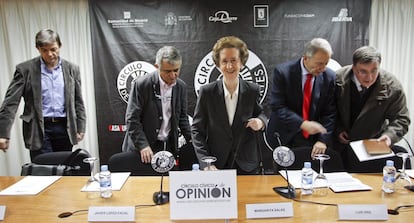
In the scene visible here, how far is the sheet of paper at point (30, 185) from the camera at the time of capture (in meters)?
1.68

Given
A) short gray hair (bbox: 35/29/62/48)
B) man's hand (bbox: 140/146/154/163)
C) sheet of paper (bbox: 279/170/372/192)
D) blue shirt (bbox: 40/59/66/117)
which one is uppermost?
short gray hair (bbox: 35/29/62/48)

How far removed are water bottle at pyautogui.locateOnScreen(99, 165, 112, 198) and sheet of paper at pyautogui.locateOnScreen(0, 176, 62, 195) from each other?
14.3 inches

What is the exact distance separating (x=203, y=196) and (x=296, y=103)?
1.65m

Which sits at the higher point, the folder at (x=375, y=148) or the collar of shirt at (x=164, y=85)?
the collar of shirt at (x=164, y=85)

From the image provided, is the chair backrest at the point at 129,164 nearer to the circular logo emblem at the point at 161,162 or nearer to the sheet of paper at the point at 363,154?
the circular logo emblem at the point at 161,162

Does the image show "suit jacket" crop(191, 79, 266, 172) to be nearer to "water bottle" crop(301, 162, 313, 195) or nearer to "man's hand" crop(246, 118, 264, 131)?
"man's hand" crop(246, 118, 264, 131)

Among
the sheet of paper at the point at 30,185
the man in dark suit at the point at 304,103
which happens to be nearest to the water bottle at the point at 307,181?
the man in dark suit at the point at 304,103

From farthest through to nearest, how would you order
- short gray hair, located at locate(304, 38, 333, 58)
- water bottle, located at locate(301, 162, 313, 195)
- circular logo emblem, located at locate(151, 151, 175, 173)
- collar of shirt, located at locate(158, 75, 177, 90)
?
short gray hair, located at locate(304, 38, 333, 58)
collar of shirt, located at locate(158, 75, 177, 90)
water bottle, located at locate(301, 162, 313, 195)
circular logo emblem, located at locate(151, 151, 175, 173)

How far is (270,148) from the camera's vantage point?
124 inches

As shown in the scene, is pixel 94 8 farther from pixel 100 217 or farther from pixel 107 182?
pixel 100 217

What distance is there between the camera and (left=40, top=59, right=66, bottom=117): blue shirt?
2697 mm

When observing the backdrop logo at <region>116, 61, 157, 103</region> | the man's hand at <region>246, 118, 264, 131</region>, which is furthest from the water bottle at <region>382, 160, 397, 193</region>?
the backdrop logo at <region>116, 61, 157, 103</region>

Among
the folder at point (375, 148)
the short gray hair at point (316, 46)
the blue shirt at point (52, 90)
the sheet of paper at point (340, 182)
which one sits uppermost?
the short gray hair at point (316, 46)

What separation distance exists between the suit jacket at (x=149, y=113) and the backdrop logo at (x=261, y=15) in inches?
41.4
